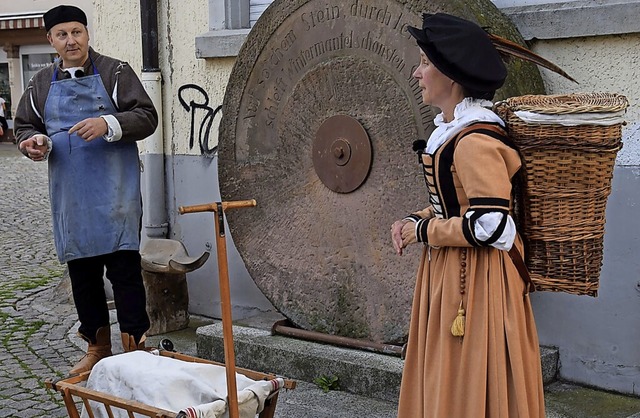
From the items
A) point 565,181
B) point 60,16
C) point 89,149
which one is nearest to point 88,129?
point 89,149

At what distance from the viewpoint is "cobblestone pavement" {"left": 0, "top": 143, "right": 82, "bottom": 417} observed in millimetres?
4289

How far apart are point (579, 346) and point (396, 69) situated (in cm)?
141

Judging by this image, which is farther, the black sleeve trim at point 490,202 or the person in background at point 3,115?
the person in background at point 3,115

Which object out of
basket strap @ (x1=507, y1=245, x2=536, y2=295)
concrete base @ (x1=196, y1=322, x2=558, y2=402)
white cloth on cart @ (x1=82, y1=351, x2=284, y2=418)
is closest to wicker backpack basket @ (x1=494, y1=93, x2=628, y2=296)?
basket strap @ (x1=507, y1=245, x2=536, y2=295)

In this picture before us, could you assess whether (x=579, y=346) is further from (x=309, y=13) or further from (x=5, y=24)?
(x=5, y=24)

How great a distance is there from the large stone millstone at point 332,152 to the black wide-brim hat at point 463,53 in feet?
3.43

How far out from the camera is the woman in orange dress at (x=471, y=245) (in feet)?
8.55

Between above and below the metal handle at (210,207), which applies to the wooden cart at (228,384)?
below

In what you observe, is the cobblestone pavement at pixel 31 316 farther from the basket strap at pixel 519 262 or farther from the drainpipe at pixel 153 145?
the basket strap at pixel 519 262

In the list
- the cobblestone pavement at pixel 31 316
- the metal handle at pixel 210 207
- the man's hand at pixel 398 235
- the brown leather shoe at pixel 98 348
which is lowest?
the cobblestone pavement at pixel 31 316

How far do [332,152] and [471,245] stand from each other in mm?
1708

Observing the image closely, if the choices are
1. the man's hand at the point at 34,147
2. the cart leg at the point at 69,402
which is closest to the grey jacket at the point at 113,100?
the man's hand at the point at 34,147

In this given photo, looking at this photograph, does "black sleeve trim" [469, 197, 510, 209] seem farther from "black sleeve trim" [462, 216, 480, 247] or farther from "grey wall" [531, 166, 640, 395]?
"grey wall" [531, 166, 640, 395]

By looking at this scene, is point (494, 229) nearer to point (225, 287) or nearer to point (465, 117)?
point (465, 117)
